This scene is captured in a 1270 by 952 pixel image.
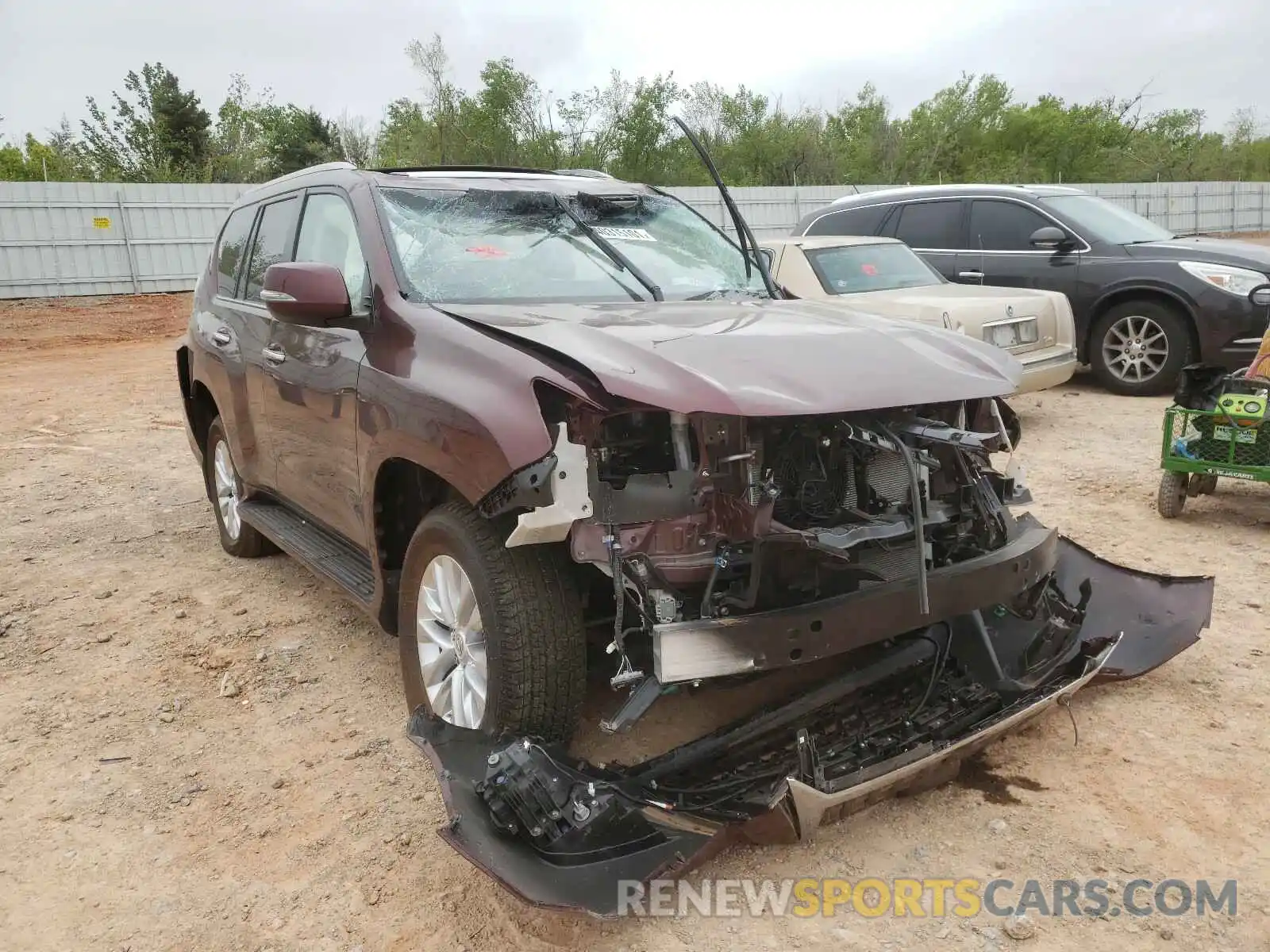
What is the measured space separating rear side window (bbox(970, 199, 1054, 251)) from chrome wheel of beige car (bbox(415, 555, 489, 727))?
309 inches

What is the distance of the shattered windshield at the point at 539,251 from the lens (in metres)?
3.41

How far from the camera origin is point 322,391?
3.58 m

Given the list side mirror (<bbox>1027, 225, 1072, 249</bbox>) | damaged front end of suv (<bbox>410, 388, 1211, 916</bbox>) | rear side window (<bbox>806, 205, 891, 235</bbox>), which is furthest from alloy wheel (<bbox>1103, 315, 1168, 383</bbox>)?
damaged front end of suv (<bbox>410, 388, 1211, 916</bbox>)

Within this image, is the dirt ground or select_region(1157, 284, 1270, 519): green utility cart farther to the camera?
select_region(1157, 284, 1270, 519): green utility cart

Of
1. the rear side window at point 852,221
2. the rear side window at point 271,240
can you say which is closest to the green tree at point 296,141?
the rear side window at point 852,221

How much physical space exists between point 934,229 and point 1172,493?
4.95 metres

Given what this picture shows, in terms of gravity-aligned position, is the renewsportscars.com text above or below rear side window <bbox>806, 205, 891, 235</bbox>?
below

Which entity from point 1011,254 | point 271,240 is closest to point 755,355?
point 271,240

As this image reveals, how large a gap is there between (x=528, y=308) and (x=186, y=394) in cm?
320

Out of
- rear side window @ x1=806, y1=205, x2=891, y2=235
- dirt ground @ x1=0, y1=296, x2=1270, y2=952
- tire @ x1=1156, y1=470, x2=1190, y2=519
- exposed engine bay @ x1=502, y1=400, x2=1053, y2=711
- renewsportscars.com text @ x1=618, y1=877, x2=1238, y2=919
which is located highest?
rear side window @ x1=806, y1=205, x2=891, y2=235

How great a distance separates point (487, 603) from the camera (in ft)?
8.91

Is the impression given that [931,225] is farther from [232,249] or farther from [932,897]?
[932,897]

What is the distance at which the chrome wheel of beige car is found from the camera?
2.86m

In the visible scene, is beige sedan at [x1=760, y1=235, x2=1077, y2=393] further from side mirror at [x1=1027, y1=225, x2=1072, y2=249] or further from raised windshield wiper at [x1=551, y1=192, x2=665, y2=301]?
raised windshield wiper at [x1=551, y1=192, x2=665, y2=301]
